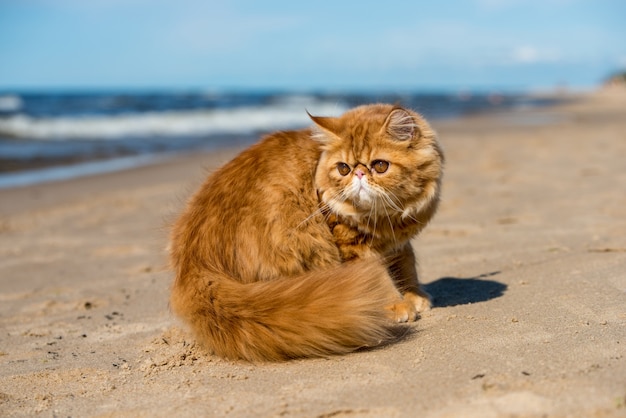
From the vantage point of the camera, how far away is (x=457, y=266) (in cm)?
398

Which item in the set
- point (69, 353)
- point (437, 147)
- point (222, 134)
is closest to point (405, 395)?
point (437, 147)

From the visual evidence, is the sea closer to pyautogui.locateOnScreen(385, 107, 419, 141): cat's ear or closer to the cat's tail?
pyautogui.locateOnScreen(385, 107, 419, 141): cat's ear

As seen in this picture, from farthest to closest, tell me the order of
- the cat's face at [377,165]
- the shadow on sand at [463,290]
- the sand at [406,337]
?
1. the shadow on sand at [463,290]
2. the cat's face at [377,165]
3. the sand at [406,337]

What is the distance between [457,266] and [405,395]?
6.67 ft

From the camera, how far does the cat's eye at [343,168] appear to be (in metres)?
2.89

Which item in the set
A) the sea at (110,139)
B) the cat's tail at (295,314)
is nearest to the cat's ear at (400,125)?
the sea at (110,139)

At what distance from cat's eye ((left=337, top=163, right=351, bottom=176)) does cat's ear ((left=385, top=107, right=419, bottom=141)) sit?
9.5 inches

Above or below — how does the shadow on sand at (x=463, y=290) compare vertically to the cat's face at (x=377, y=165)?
below

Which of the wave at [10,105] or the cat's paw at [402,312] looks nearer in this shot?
the cat's paw at [402,312]

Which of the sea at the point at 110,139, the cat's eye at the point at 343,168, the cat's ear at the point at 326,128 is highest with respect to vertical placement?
the cat's ear at the point at 326,128

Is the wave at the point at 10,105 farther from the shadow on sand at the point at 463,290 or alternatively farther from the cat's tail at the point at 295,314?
the cat's tail at the point at 295,314

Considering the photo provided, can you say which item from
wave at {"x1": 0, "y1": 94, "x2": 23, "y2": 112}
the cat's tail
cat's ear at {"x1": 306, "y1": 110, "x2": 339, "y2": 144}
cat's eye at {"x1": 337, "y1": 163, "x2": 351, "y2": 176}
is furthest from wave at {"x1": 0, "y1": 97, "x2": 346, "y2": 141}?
the cat's tail

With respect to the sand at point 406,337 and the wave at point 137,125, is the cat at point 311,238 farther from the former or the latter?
the wave at point 137,125

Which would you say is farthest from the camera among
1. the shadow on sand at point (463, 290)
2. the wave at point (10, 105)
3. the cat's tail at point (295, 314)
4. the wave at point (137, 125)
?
the wave at point (10, 105)
